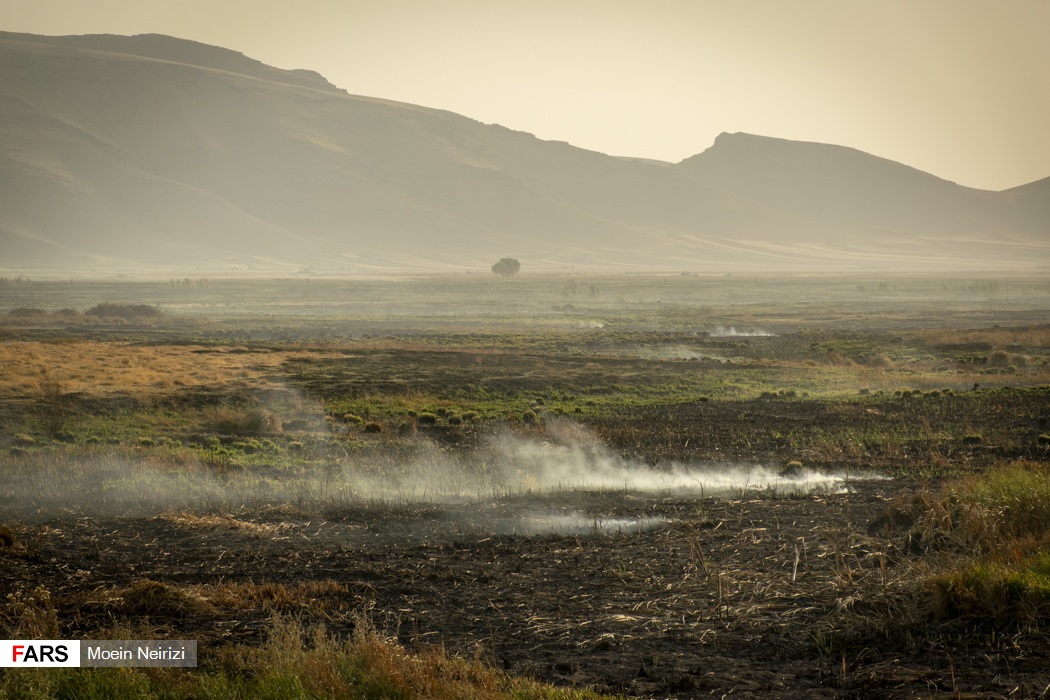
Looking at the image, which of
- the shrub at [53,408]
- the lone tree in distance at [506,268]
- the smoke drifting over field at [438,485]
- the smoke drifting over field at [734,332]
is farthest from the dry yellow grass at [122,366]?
the lone tree in distance at [506,268]

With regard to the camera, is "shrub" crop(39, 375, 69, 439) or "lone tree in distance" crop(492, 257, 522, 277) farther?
"lone tree in distance" crop(492, 257, 522, 277)

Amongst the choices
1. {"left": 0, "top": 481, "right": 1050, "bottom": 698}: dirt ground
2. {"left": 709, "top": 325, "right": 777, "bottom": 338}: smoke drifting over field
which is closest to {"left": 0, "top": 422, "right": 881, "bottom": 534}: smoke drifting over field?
{"left": 0, "top": 481, "right": 1050, "bottom": 698}: dirt ground

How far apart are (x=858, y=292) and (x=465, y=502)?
389ft

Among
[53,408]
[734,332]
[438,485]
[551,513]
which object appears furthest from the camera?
[734,332]

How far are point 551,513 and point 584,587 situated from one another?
4846 mm

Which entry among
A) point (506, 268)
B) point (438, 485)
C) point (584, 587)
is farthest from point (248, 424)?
point (506, 268)

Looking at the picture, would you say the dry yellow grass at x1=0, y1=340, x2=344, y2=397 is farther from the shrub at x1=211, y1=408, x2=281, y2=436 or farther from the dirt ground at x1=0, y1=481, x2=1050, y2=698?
the dirt ground at x1=0, y1=481, x2=1050, y2=698

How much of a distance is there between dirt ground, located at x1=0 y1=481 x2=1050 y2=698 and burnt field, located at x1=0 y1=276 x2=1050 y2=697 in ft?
0.17

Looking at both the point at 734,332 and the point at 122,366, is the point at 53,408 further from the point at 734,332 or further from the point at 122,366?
the point at 734,332

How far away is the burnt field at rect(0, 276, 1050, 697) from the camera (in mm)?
9680

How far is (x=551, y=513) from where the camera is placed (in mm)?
16969

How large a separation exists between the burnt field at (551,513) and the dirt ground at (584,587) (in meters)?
0.05

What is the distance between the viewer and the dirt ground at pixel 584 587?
361 inches

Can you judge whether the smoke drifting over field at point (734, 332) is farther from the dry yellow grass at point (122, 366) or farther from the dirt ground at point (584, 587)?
the dirt ground at point (584, 587)
